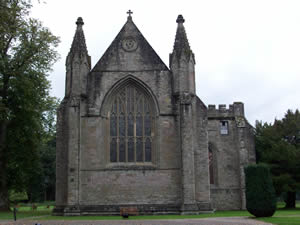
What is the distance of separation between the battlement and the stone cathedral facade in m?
9.07

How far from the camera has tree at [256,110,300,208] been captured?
110 feet

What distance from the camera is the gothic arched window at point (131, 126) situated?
2662 cm

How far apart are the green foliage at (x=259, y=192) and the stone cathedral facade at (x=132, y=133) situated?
356cm

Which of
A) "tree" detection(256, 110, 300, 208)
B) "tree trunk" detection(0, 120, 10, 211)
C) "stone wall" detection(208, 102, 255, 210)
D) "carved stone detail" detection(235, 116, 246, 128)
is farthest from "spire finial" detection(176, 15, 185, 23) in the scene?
"tree trunk" detection(0, 120, 10, 211)

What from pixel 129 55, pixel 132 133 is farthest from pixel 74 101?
pixel 129 55

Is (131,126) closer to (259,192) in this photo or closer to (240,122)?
(259,192)

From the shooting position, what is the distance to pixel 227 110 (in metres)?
35.8

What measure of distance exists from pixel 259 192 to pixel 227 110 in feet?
47.9

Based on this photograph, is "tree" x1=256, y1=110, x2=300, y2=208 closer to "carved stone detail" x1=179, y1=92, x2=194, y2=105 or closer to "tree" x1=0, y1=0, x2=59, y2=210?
"carved stone detail" x1=179, y1=92, x2=194, y2=105

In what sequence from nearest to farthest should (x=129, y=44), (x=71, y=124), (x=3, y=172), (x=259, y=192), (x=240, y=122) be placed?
(x=259, y=192)
(x=71, y=124)
(x=129, y=44)
(x=3, y=172)
(x=240, y=122)

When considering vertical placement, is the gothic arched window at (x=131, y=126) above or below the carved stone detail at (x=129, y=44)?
below

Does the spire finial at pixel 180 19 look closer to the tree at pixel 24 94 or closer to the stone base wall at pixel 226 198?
the tree at pixel 24 94

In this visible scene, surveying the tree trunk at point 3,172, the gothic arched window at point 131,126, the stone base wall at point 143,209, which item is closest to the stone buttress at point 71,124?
the stone base wall at point 143,209

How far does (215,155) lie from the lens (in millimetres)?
34875
